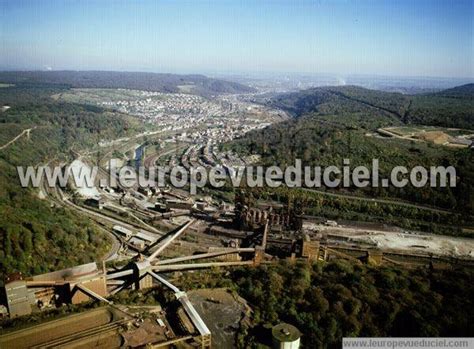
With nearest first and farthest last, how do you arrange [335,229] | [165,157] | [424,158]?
1. [335,229]
2. [424,158]
3. [165,157]

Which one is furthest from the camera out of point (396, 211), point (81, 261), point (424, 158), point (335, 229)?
point (424, 158)

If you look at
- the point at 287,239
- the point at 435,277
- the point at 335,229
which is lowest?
the point at 335,229

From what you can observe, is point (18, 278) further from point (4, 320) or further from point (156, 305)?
point (156, 305)

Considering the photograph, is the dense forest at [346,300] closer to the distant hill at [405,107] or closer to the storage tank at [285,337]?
the storage tank at [285,337]

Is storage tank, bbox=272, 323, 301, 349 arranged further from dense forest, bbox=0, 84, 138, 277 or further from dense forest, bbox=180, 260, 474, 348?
dense forest, bbox=0, 84, 138, 277

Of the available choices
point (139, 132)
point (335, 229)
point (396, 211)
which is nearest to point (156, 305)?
point (335, 229)

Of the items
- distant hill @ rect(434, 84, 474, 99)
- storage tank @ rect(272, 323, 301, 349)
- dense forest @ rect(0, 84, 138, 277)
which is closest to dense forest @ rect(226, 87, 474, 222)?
distant hill @ rect(434, 84, 474, 99)

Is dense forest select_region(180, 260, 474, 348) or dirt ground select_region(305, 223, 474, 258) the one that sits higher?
dense forest select_region(180, 260, 474, 348)
